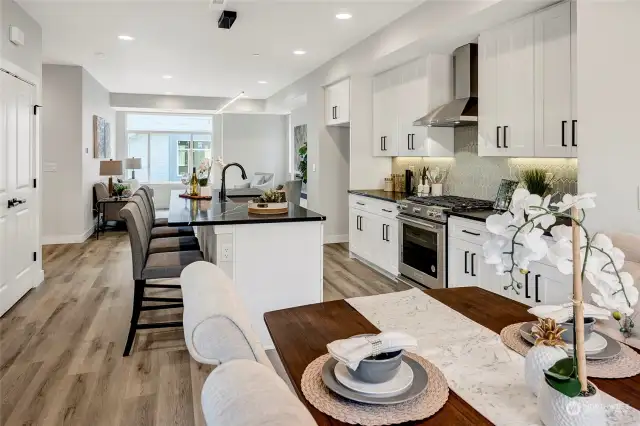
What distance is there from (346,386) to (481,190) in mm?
4128

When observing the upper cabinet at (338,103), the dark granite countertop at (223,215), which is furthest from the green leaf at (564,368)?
Result: the upper cabinet at (338,103)

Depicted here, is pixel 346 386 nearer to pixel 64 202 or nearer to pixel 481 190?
pixel 481 190

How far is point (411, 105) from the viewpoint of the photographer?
5387 millimetres

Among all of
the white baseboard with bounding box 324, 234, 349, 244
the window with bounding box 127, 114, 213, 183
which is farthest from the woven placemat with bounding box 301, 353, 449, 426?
the window with bounding box 127, 114, 213, 183

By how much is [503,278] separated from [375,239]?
88.7 inches

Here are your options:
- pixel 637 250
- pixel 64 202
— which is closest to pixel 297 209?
pixel 637 250

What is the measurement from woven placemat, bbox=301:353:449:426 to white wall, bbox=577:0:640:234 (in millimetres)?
1972

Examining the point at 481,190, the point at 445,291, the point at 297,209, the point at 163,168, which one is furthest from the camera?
the point at 163,168

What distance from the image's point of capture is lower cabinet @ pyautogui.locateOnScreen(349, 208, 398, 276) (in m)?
5.31

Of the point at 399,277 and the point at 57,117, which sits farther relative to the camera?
the point at 57,117

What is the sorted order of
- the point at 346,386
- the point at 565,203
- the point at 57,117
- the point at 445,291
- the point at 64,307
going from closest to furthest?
the point at 565,203 → the point at 346,386 → the point at 445,291 → the point at 64,307 → the point at 57,117

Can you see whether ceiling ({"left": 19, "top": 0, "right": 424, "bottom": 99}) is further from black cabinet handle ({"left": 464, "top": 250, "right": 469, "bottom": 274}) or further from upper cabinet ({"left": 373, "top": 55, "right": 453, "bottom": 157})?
black cabinet handle ({"left": 464, "top": 250, "right": 469, "bottom": 274})

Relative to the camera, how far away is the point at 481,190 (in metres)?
4.89

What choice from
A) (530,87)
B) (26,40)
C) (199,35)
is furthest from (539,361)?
(199,35)
